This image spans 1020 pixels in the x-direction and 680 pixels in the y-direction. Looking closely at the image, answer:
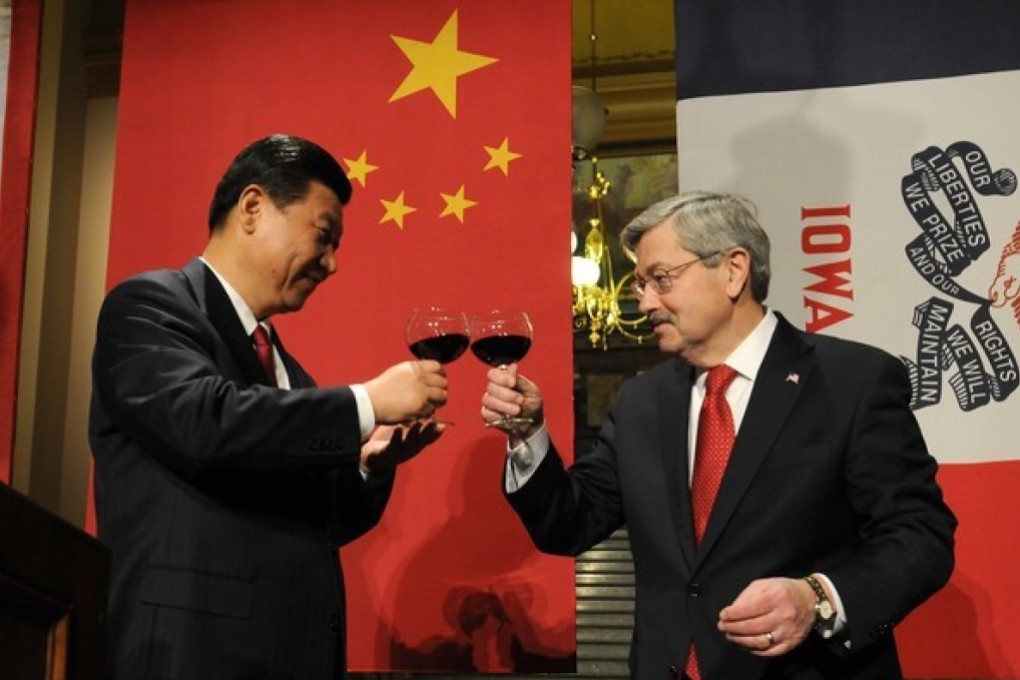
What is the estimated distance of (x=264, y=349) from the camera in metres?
2.29

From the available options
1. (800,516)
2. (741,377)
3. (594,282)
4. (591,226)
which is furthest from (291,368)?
(591,226)

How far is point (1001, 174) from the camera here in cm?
317

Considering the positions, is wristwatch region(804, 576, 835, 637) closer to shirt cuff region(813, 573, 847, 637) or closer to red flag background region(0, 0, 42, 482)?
shirt cuff region(813, 573, 847, 637)

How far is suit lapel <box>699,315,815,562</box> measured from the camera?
7.41 ft

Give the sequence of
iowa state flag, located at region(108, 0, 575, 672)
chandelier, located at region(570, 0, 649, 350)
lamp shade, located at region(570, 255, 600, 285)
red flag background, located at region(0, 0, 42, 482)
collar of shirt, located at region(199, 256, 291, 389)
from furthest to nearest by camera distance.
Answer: lamp shade, located at region(570, 255, 600, 285) → chandelier, located at region(570, 0, 649, 350) → red flag background, located at region(0, 0, 42, 482) → iowa state flag, located at region(108, 0, 575, 672) → collar of shirt, located at region(199, 256, 291, 389)

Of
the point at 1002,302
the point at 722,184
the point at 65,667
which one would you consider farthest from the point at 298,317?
the point at 65,667

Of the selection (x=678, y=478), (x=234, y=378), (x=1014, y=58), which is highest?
(x=1014, y=58)

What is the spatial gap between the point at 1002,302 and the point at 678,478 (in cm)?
123

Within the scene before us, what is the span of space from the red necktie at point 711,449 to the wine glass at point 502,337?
355 millimetres

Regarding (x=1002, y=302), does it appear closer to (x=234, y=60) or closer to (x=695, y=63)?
(x=695, y=63)

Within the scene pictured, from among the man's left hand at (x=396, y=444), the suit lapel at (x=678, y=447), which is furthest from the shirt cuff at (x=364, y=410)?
the suit lapel at (x=678, y=447)

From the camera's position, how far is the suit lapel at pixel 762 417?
2.26 m

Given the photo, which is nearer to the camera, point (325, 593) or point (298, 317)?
point (325, 593)

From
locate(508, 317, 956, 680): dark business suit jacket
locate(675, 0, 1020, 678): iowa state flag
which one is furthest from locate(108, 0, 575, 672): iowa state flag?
locate(508, 317, 956, 680): dark business suit jacket
